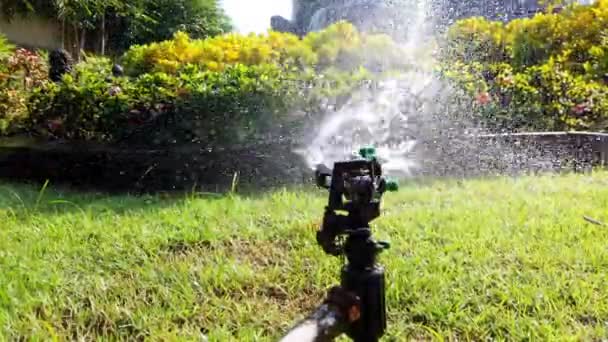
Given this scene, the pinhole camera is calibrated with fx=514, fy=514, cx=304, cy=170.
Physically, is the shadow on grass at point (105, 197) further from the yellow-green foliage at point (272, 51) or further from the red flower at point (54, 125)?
the yellow-green foliage at point (272, 51)

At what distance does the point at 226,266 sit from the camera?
1.94 m

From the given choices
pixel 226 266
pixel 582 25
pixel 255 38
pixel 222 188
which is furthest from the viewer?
pixel 255 38

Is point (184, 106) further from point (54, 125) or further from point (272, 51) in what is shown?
point (272, 51)

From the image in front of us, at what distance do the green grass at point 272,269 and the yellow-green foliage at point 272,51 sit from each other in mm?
2697

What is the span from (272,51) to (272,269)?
4257 millimetres

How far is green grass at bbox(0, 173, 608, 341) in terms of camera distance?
1.60m

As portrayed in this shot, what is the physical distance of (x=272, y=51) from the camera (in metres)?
5.86

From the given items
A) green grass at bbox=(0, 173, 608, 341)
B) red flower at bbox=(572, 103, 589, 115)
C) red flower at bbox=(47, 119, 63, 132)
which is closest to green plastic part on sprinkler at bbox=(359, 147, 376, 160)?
green grass at bbox=(0, 173, 608, 341)

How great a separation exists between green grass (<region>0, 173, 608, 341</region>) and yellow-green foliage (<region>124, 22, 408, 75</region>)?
2.70m

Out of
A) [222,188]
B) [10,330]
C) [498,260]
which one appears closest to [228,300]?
[10,330]

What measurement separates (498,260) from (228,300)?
1063 mm

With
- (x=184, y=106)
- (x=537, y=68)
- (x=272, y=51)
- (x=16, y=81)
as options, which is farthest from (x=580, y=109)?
(x=16, y=81)

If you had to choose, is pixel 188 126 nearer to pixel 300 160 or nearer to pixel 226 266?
pixel 300 160

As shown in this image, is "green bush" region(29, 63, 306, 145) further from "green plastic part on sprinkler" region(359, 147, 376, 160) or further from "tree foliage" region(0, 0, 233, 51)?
"tree foliage" region(0, 0, 233, 51)
